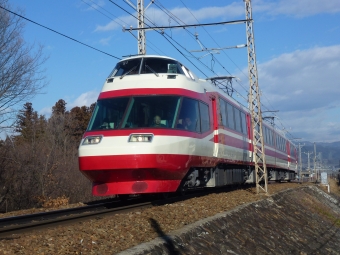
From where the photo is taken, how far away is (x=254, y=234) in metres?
11.0

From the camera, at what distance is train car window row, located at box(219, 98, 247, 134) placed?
16.0 m

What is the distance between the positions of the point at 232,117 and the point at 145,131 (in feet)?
22.6

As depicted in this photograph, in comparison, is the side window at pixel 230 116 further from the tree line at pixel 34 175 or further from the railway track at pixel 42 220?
the tree line at pixel 34 175

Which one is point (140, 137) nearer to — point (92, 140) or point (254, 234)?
point (92, 140)

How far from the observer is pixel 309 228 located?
15.9 m

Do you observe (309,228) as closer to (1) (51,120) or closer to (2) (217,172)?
(2) (217,172)

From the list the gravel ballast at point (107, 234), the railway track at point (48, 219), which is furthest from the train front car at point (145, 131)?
the gravel ballast at point (107, 234)

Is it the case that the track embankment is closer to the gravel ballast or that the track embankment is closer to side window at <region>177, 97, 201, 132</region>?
the gravel ballast

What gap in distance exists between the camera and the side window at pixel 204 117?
13.5 meters

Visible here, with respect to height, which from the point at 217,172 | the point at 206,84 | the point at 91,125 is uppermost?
the point at 206,84

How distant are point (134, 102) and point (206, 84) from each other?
3.60 m

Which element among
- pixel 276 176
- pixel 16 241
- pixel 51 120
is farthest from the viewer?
pixel 51 120

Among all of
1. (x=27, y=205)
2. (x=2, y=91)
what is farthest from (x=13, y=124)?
(x=27, y=205)

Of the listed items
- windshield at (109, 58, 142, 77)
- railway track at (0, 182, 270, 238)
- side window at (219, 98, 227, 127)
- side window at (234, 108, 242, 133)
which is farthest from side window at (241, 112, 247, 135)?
windshield at (109, 58, 142, 77)
